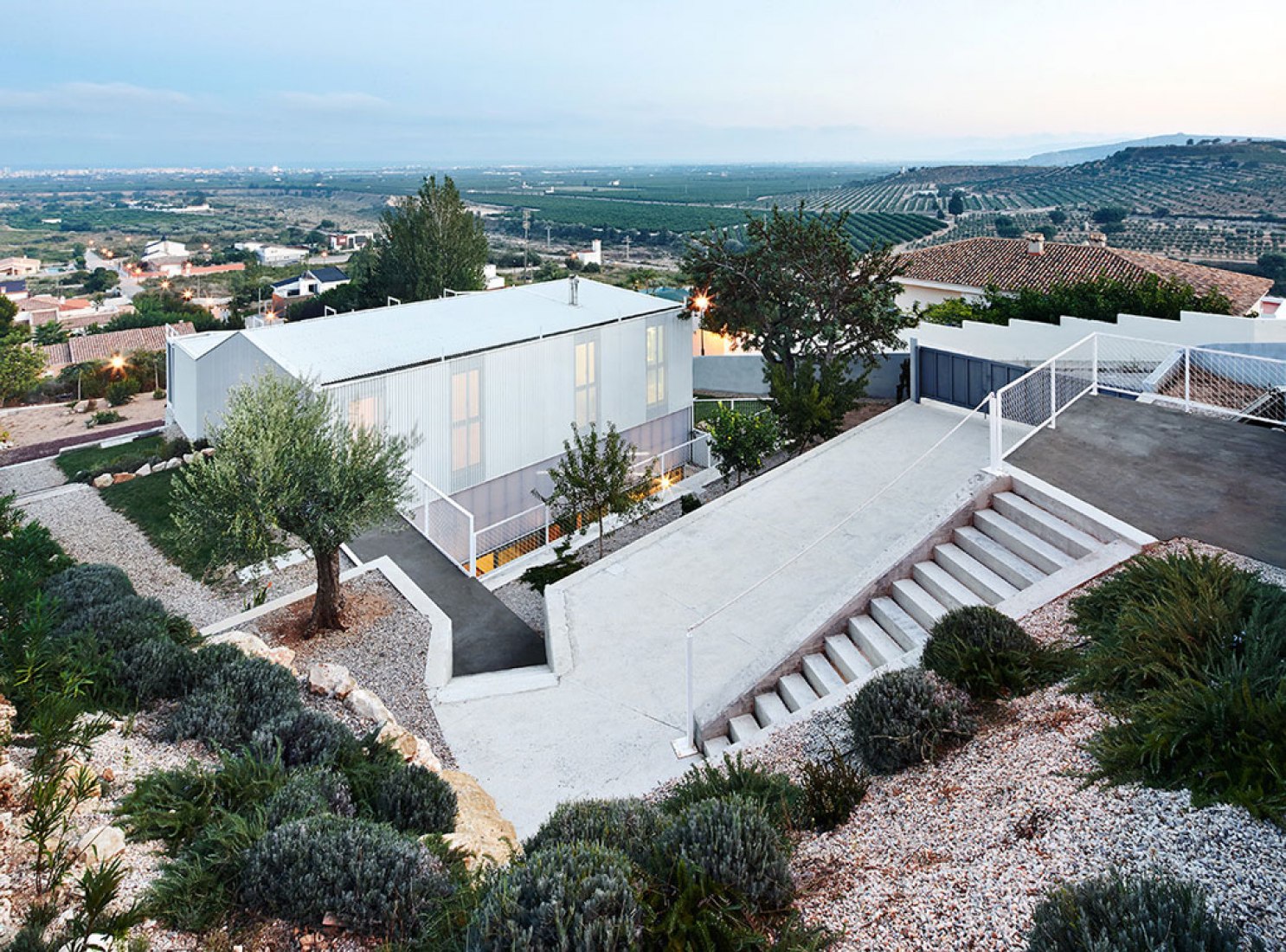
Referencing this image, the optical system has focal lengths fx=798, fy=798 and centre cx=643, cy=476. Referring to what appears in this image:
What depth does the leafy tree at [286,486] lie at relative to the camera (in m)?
8.95

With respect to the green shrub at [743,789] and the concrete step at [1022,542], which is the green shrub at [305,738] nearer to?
the green shrub at [743,789]

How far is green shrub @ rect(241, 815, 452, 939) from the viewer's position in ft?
12.7

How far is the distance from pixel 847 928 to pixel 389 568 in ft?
30.4

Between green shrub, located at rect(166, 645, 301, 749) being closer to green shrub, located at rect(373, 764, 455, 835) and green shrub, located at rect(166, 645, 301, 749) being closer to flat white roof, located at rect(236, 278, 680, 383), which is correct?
green shrub, located at rect(373, 764, 455, 835)

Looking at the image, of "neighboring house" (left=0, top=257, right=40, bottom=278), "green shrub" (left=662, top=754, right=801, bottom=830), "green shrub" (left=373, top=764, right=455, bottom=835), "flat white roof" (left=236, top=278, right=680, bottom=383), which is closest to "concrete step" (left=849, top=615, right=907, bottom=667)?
"green shrub" (left=662, top=754, right=801, bottom=830)

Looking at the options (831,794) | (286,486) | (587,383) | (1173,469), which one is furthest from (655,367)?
(831,794)

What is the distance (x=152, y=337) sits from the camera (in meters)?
57.5

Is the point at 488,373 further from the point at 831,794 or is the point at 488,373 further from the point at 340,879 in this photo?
the point at 340,879

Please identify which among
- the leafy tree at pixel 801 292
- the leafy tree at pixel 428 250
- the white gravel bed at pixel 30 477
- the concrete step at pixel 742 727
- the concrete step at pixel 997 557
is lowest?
the white gravel bed at pixel 30 477

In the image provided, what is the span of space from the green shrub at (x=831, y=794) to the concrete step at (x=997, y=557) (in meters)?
3.61

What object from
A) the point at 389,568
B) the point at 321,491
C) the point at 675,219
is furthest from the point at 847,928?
the point at 675,219

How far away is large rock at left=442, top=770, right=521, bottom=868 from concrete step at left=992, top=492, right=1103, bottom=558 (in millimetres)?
5989

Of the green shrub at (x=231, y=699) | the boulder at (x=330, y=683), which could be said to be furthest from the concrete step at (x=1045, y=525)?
the green shrub at (x=231, y=699)

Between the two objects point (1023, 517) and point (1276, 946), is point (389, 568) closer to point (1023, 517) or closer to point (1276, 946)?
point (1023, 517)
